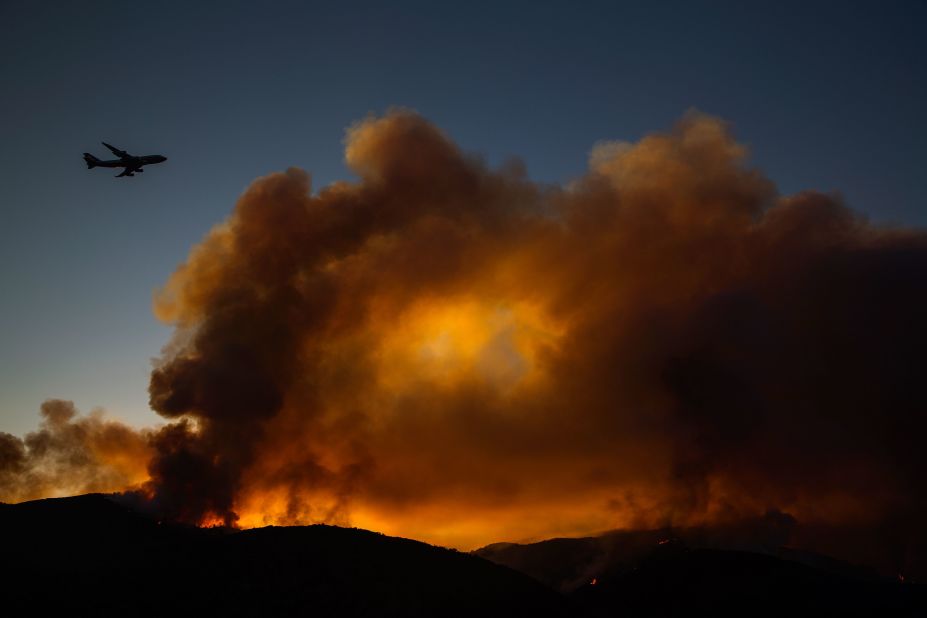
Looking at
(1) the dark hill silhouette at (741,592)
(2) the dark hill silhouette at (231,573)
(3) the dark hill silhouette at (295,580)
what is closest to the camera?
(2) the dark hill silhouette at (231,573)

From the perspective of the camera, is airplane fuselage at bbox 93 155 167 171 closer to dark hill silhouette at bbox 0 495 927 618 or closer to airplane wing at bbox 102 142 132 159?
airplane wing at bbox 102 142 132 159

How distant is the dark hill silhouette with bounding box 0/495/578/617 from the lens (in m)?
78.2

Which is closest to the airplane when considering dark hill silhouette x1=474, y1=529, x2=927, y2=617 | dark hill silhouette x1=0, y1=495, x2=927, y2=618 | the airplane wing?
the airplane wing

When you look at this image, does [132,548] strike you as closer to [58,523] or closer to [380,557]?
[58,523]

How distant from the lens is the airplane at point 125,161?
116 m

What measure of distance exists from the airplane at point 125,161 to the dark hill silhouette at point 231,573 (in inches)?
2294

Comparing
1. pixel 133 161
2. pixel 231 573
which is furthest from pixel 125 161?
pixel 231 573

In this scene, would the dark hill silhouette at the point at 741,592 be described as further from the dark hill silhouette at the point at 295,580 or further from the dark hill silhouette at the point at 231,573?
the dark hill silhouette at the point at 231,573

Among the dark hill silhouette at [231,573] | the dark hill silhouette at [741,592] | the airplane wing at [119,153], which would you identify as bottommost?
the dark hill silhouette at [741,592]

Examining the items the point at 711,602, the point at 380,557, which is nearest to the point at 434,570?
the point at 380,557

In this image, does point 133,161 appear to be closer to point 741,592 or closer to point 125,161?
point 125,161

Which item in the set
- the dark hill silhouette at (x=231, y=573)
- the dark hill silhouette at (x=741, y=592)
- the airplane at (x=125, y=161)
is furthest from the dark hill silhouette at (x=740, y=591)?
the airplane at (x=125, y=161)

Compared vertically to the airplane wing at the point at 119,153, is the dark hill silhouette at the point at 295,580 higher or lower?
lower

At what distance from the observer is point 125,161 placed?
4614 inches
